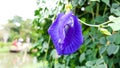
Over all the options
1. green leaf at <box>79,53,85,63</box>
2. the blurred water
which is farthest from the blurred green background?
the blurred water

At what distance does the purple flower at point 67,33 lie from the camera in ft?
2.25

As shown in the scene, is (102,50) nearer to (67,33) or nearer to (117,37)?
(117,37)

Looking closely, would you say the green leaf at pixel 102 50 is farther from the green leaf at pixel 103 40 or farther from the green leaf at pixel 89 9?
the green leaf at pixel 89 9

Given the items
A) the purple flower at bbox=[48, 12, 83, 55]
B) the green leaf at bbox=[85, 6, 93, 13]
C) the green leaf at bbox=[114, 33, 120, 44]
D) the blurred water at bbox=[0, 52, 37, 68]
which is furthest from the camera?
the blurred water at bbox=[0, 52, 37, 68]

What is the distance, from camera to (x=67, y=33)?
2.30 feet

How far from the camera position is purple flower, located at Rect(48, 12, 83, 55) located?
687 millimetres

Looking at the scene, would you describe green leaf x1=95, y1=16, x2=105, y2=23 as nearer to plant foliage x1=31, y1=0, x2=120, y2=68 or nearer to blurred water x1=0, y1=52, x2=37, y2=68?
plant foliage x1=31, y1=0, x2=120, y2=68

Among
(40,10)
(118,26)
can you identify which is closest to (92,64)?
(118,26)

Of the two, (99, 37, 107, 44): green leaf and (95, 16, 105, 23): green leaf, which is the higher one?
(95, 16, 105, 23): green leaf

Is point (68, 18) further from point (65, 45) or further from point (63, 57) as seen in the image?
point (63, 57)

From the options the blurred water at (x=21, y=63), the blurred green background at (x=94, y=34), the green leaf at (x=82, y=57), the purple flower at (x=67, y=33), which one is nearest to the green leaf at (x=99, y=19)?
the blurred green background at (x=94, y=34)

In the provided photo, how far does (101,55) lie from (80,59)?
0.09m

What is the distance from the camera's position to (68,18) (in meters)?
0.69

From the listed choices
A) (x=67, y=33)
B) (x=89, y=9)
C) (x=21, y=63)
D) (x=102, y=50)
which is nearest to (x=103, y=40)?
(x=102, y=50)
